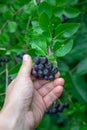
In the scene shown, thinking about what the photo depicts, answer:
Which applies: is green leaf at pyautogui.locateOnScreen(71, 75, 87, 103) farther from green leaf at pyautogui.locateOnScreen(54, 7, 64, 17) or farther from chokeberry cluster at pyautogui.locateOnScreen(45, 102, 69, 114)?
green leaf at pyautogui.locateOnScreen(54, 7, 64, 17)

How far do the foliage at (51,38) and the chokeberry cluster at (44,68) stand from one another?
0.03 meters

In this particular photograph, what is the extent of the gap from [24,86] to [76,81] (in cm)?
78

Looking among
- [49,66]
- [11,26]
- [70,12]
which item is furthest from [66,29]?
[11,26]

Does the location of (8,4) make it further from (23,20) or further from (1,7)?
(23,20)

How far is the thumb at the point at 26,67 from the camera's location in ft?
7.43

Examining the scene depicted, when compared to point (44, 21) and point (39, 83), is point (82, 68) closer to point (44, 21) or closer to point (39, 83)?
point (39, 83)

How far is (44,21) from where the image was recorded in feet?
7.30

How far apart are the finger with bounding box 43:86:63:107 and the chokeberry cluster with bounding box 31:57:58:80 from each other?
0.60ft

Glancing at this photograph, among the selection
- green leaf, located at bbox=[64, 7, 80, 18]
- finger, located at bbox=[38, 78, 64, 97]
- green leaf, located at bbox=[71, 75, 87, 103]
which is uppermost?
green leaf, located at bbox=[64, 7, 80, 18]

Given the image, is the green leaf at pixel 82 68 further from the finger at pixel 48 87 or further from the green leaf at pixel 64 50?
the green leaf at pixel 64 50

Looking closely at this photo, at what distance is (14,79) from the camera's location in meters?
2.45

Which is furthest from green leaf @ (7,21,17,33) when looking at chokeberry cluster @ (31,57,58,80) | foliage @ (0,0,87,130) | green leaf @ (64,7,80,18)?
chokeberry cluster @ (31,57,58,80)

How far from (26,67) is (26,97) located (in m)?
0.16

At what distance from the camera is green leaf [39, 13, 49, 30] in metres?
2.21
